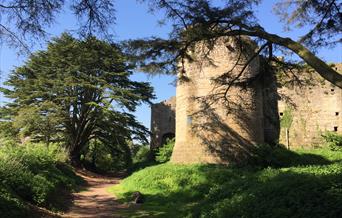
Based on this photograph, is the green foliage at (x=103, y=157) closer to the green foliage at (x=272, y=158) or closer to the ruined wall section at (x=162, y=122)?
the ruined wall section at (x=162, y=122)

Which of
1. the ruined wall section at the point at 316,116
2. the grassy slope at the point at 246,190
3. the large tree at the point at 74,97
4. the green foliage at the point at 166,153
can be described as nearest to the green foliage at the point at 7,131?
the large tree at the point at 74,97

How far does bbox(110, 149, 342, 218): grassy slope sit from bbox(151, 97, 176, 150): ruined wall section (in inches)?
478

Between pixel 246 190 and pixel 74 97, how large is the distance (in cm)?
1961

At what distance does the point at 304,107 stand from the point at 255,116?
5.13 metres

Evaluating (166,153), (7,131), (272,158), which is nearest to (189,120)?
(272,158)

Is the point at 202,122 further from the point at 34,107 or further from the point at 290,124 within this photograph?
the point at 34,107

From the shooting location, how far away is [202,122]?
17391 mm

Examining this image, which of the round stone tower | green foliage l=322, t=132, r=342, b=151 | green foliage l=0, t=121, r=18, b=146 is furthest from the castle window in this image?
green foliage l=0, t=121, r=18, b=146

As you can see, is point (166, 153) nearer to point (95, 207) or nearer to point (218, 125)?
point (218, 125)

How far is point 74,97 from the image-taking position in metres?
26.4

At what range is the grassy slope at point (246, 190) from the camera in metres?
6.43

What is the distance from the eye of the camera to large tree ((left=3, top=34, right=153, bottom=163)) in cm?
2623

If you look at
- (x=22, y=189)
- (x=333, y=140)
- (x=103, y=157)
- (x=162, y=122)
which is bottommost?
(x=22, y=189)

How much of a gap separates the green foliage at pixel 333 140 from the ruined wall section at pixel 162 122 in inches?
472
